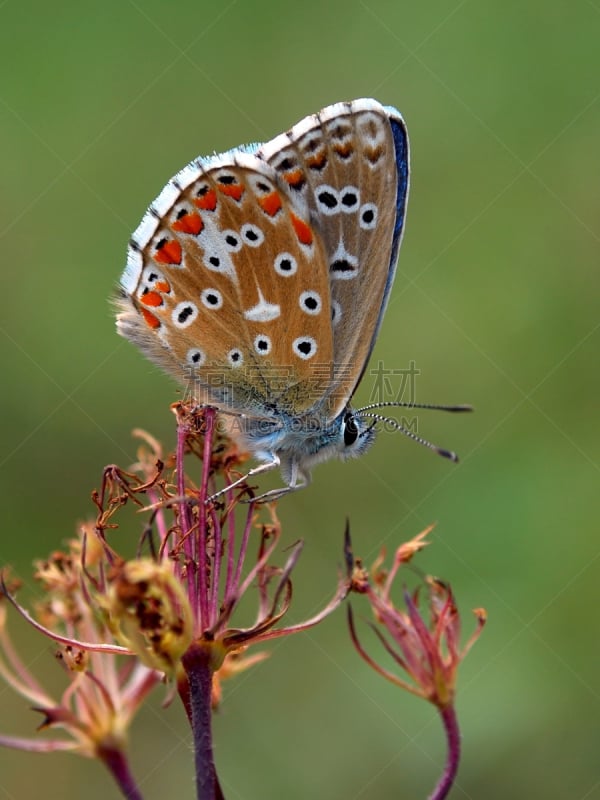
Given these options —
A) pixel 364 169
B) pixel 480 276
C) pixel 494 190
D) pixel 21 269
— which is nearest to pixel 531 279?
pixel 480 276

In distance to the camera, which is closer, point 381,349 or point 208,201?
point 208,201

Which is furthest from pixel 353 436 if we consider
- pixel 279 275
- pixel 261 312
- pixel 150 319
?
pixel 150 319

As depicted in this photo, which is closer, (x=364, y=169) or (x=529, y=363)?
(x=364, y=169)

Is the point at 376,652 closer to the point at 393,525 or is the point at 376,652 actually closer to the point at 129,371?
the point at 393,525

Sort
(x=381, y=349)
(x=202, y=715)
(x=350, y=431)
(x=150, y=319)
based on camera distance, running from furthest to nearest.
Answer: (x=381, y=349)
(x=350, y=431)
(x=150, y=319)
(x=202, y=715)

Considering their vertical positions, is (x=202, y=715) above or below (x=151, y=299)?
below

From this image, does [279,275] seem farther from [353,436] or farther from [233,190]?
[353,436]
